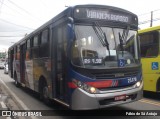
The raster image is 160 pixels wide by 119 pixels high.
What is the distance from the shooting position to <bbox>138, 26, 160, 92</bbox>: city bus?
10984 millimetres

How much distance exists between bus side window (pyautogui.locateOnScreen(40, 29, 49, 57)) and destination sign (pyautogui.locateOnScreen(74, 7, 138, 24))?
2559 millimetres

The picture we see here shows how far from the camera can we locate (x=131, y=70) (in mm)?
8125

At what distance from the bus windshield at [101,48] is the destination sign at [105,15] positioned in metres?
0.28

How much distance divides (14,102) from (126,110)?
495cm

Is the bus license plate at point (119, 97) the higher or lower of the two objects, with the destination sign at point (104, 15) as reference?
lower

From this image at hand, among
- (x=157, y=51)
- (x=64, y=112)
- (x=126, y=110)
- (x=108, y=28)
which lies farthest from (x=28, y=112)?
(x=157, y=51)

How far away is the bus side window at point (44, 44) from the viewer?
984 centimetres

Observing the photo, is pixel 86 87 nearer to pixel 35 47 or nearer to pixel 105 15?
pixel 105 15

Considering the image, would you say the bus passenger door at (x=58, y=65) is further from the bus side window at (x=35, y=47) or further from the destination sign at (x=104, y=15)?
the bus side window at (x=35, y=47)

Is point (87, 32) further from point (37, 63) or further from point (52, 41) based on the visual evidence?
point (37, 63)

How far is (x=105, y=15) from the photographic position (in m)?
7.95

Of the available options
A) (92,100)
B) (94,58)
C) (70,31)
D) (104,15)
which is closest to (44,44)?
(70,31)

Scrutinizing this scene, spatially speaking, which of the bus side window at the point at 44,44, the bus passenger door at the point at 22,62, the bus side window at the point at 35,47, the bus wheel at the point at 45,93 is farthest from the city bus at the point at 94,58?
the bus passenger door at the point at 22,62

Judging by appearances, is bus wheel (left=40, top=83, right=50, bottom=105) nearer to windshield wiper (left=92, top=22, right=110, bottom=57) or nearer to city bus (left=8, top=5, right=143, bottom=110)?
city bus (left=8, top=5, right=143, bottom=110)
